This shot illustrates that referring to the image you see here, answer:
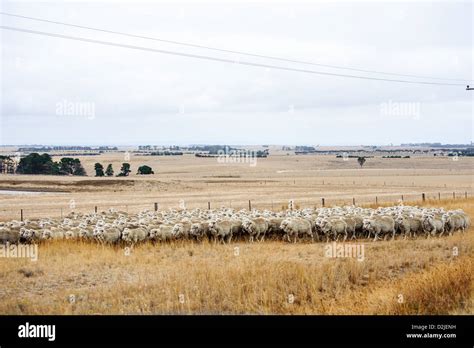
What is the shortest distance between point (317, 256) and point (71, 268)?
826 centimetres

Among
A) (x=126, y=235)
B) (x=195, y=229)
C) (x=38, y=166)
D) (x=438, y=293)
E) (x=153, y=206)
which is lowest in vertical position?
(x=153, y=206)

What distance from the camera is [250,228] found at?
24938 mm

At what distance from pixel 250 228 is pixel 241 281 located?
387 inches

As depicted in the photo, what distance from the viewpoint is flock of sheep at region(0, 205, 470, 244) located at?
2445cm

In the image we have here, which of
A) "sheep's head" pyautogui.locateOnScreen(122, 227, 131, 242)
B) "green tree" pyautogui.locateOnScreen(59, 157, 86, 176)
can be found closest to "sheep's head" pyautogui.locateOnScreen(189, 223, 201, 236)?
"sheep's head" pyautogui.locateOnScreen(122, 227, 131, 242)

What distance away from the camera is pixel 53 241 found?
2408 cm

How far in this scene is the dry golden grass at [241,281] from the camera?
1307 cm

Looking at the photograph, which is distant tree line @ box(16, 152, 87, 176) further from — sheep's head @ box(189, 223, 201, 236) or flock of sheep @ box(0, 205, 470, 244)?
sheep's head @ box(189, 223, 201, 236)

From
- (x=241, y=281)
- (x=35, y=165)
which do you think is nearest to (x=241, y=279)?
(x=241, y=281)

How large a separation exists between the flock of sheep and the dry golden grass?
79.3 inches

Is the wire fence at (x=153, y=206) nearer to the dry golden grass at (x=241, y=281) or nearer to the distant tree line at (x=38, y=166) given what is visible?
the dry golden grass at (x=241, y=281)

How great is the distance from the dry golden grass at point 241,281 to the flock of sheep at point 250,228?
2013 mm

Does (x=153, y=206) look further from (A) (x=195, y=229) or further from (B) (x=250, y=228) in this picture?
(B) (x=250, y=228)

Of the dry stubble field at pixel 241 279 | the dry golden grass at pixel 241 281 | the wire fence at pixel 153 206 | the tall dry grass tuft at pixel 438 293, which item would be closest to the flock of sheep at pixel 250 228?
the dry stubble field at pixel 241 279
